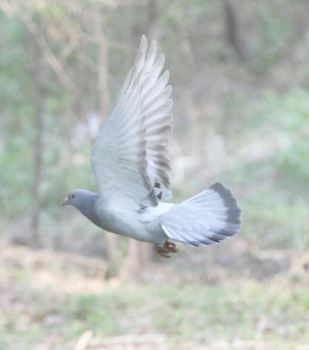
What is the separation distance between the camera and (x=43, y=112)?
1119 cm

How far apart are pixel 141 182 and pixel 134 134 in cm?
19

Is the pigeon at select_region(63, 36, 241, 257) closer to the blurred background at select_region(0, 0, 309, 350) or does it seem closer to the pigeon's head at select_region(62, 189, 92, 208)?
A: the pigeon's head at select_region(62, 189, 92, 208)

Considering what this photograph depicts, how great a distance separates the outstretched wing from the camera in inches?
153

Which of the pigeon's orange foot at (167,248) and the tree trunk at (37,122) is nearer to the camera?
the pigeon's orange foot at (167,248)

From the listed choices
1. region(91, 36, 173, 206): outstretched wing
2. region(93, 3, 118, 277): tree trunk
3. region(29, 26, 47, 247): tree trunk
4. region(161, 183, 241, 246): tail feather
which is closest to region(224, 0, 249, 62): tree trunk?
region(29, 26, 47, 247): tree trunk

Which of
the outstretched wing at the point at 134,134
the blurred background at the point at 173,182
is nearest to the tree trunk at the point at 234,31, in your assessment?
the blurred background at the point at 173,182

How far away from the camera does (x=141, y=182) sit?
3.91 meters

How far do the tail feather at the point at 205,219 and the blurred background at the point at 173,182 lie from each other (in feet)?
12.4

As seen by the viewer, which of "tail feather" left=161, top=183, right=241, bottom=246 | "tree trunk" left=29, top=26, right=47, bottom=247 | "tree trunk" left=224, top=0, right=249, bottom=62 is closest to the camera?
"tail feather" left=161, top=183, right=241, bottom=246

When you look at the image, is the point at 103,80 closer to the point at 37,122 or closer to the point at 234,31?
the point at 37,122

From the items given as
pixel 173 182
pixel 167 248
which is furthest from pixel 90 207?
pixel 173 182

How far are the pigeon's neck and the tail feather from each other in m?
0.26

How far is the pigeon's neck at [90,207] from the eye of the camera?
380 centimetres

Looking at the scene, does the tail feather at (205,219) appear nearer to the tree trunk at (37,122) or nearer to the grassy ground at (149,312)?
the grassy ground at (149,312)
